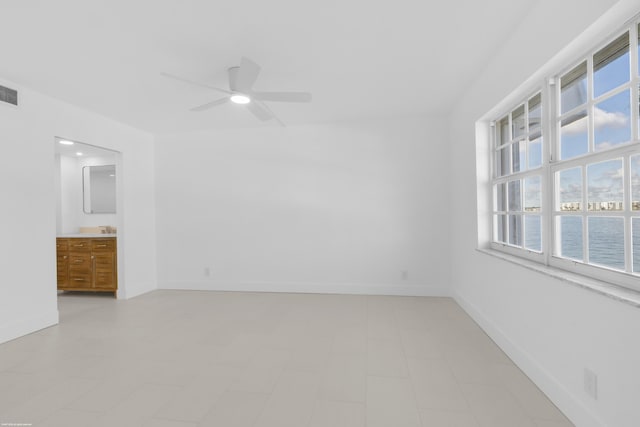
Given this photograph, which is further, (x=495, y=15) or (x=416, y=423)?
(x=495, y=15)

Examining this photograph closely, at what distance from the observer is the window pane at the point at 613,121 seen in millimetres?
1518

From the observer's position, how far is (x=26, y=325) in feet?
10.3

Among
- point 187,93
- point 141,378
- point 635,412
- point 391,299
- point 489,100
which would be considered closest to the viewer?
point 635,412

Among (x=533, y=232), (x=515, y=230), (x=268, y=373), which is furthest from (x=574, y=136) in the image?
(x=268, y=373)

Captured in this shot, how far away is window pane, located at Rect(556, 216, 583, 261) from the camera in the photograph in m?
1.89

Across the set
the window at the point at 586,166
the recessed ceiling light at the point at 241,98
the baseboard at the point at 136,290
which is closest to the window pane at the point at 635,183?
the window at the point at 586,166

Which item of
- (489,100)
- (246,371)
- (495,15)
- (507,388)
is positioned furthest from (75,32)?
(507,388)

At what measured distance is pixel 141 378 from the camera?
88.7 inches

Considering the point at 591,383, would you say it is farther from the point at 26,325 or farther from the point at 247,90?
the point at 26,325

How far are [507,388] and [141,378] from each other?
255cm

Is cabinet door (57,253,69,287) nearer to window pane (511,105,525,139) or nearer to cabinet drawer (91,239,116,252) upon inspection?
cabinet drawer (91,239,116,252)

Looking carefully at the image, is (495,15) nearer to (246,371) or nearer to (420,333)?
(420,333)

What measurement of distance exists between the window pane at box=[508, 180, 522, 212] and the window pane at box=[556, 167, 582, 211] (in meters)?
0.61

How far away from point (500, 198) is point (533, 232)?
0.74 metres
